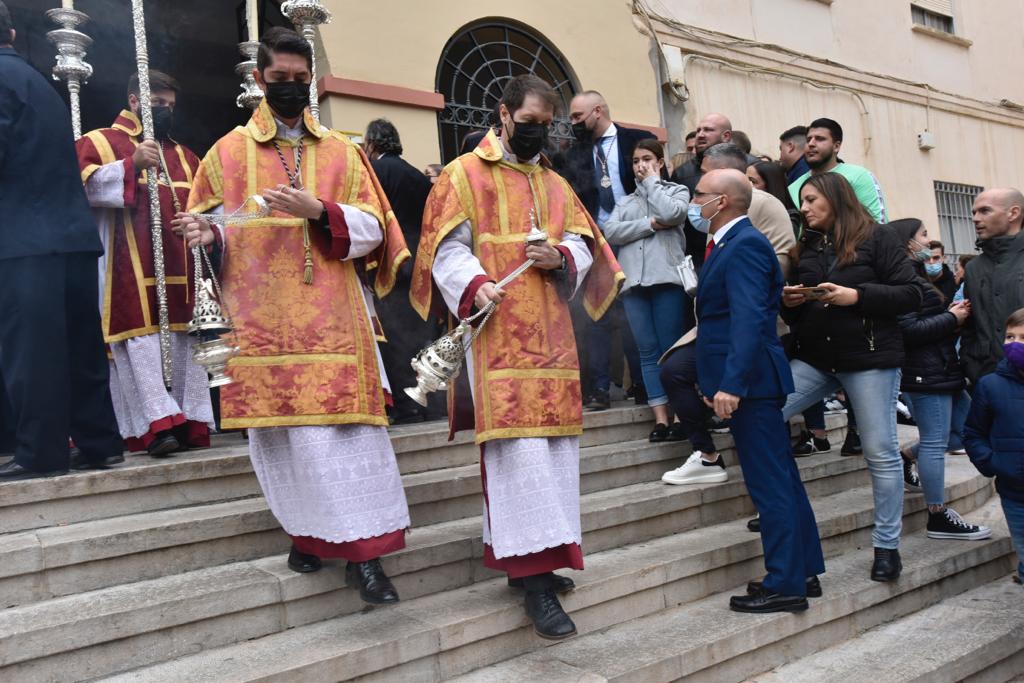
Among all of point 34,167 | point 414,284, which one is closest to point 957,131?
point 414,284

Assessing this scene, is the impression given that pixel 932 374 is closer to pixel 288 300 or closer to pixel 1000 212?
pixel 1000 212

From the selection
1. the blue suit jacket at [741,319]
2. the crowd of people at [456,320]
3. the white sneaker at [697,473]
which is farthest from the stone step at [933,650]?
the blue suit jacket at [741,319]

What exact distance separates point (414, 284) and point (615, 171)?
2.65m

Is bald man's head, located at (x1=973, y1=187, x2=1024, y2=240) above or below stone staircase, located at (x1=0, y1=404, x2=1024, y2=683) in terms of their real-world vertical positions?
above

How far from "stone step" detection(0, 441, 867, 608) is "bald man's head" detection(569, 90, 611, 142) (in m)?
2.22

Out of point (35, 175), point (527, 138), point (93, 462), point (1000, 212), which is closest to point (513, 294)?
point (527, 138)

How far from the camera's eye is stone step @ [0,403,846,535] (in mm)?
3727

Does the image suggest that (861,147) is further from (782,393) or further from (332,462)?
(332,462)

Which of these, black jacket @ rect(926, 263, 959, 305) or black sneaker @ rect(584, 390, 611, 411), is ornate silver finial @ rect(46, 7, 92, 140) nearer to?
black sneaker @ rect(584, 390, 611, 411)

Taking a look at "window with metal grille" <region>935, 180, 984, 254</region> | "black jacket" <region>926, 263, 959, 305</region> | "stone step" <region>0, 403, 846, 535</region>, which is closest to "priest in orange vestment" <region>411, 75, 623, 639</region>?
"stone step" <region>0, 403, 846, 535</region>

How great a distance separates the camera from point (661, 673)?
3.47m

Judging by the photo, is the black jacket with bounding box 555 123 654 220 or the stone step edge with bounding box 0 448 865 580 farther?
the black jacket with bounding box 555 123 654 220

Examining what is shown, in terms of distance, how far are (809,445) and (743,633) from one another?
243 cm

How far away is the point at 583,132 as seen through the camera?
239 inches
